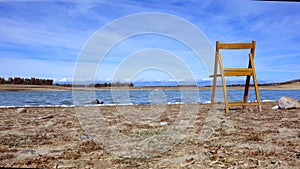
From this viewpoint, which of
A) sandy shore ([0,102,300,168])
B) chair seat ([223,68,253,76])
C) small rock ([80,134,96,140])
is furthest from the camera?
chair seat ([223,68,253,76])

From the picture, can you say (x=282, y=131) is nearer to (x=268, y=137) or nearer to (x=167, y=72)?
(x=268, y=137)

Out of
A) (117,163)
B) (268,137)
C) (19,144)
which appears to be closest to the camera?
(117,163)

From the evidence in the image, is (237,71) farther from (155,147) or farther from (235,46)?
(155,147)

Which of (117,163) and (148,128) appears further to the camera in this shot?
(148,128)

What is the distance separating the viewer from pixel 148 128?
5746 mm

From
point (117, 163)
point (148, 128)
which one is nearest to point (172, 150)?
point (117, 163)

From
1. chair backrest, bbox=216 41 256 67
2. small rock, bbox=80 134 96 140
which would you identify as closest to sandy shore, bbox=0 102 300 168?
small rock, bbox=80 134 96 140

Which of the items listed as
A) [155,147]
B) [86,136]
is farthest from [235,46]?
[86,136]

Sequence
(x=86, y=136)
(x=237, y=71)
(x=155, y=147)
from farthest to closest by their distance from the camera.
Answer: (x=237, y=71) < (x=86, y=136) < (x=155, y=147)

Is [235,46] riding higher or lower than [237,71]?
higher

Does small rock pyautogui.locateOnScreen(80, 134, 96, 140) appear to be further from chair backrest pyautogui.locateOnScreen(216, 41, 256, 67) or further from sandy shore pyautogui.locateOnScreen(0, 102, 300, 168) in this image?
chair backrest pyautogui.locateOnScreen(216, 41, 256, 67)

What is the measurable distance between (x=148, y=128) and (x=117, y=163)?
2.49 metres

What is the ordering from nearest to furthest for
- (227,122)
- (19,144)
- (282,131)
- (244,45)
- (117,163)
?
(117,163)
(19,144)
(282,131)
(227,122)
(244,45)

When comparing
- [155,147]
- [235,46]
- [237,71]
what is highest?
[235,46]
